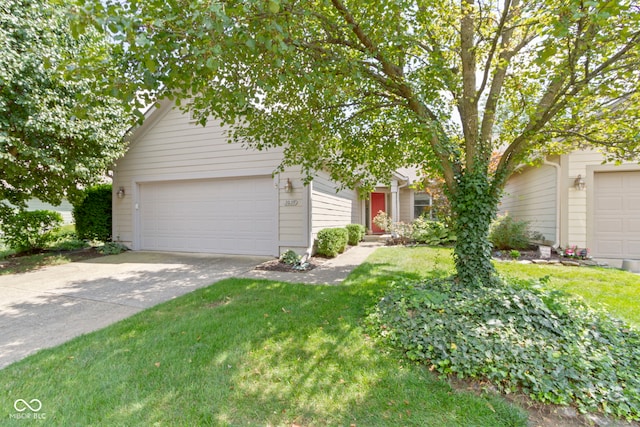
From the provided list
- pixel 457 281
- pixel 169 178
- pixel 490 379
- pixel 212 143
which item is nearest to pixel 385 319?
pixel 490 379

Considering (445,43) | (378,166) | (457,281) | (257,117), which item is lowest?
(457,281)

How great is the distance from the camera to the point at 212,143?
818cm

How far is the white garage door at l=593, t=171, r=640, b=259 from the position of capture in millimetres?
6941

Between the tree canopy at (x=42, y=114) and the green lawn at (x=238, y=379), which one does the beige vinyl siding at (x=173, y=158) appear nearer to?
the tree canopy at (x=42, y=114)

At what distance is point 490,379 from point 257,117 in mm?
4853

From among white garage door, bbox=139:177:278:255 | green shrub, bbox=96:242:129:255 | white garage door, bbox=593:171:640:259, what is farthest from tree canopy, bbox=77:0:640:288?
green shrub, bbox=96:242:129:255

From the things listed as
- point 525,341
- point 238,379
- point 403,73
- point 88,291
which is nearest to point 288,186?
point 403,73

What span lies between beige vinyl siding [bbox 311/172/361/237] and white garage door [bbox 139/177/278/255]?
3.76 ft

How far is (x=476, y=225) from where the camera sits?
3.92 metres

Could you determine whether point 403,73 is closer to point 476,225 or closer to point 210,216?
point 476,225

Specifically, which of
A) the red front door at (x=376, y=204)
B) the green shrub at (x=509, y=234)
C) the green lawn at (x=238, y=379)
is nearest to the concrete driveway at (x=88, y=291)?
the green lawn at (x=238, y=379)

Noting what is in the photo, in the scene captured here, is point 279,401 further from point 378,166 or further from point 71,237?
point 71,237

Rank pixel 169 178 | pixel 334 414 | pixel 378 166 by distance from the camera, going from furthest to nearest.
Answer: pixel 169 178, pixel 378 166, pixel 334 414

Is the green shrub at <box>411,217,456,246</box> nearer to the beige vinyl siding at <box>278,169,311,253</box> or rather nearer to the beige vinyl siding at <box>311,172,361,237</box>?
the beige vinyl siding at <box>311,172,361,237</box>
